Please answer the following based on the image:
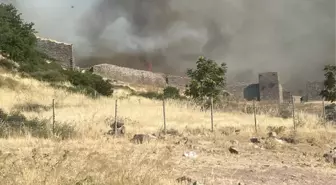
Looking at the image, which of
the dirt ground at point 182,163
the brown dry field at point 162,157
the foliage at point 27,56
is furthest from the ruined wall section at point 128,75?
the dirt ground at point 182,163

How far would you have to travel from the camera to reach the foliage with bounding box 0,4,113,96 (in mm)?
45875

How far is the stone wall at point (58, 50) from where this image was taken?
68.0m

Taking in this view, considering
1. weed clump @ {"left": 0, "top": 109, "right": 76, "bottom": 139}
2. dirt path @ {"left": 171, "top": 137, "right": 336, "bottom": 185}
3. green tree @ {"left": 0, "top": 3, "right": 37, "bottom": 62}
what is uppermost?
green tree @ {"left": 0, "top": 3, "right": 37, "bottom": 62}

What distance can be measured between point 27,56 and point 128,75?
3042 cm

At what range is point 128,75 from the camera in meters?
78.5

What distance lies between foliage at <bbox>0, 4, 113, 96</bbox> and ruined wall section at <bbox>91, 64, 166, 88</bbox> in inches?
796

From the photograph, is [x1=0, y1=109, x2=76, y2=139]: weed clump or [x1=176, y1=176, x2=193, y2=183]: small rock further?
[x1=0, y1=109, x2=76, y2=139]: weed clump

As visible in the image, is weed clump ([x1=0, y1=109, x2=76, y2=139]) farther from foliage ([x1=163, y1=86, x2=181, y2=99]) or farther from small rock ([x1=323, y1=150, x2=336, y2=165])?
foliage ([x1=163, y1=86, x2=181, y2=99])

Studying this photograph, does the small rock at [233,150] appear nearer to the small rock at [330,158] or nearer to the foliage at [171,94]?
the small rock at [330,158]

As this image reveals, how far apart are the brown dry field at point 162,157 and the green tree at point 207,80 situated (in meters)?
14.4

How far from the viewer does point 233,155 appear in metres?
13.8

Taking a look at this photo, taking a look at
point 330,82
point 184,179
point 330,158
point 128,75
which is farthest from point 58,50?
point 184,179

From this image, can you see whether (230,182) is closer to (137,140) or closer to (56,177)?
(56,177)

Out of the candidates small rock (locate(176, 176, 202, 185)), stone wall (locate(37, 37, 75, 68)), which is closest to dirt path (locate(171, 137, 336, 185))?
small rock (locate(176, 176, 202, 185))
